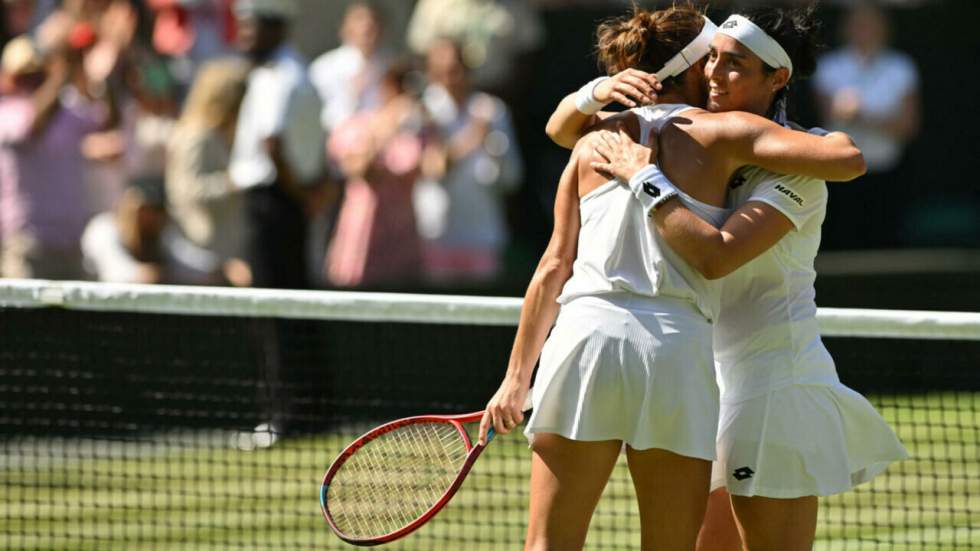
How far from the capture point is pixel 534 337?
4.20 metres

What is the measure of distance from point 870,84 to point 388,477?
8777mm

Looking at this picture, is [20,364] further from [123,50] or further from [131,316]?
[123,50]

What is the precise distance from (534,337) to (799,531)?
2.66 ft

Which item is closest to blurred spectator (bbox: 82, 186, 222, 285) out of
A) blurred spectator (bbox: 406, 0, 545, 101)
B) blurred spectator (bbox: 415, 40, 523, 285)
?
blurred spectator (bbox: 415, 40, 523, 285)

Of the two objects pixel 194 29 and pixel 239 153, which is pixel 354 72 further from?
pixel 239 153

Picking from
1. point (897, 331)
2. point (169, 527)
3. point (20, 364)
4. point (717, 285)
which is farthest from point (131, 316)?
point (717, 285)

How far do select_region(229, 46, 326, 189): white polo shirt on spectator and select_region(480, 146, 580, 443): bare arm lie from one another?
17.9ft

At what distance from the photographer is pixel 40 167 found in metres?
10.2

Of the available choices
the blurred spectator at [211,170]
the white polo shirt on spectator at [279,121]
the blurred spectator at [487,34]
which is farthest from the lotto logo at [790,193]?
the blurred spectator at [487,34]

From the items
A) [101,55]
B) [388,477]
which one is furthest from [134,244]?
[388,477]

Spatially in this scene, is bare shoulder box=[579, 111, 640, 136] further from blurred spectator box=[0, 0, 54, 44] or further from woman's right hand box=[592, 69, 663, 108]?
blurred spectator box=[0, 0, 54, 44]

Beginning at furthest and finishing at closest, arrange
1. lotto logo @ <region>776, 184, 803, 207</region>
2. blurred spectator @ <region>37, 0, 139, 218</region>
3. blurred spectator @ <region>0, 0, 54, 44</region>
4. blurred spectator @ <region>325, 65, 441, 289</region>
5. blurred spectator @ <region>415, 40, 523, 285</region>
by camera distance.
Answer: blurred spectator @ <region>0, 0, 54, 44</region>, blurred spectator @ <region>415, 40, 523, 285</region>, blurred spectator @ <region>325, 65, 441, 289</region>, blurred spectator @ <region>37, 0, 139, 218</region>, lotto logo @ <region>776, 184, 803, 207</region>

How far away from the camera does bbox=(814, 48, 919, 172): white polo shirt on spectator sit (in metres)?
12.8

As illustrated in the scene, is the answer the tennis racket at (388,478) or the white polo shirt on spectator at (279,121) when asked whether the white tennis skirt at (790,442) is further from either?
the white polo shirt on spectator at (279,121)
